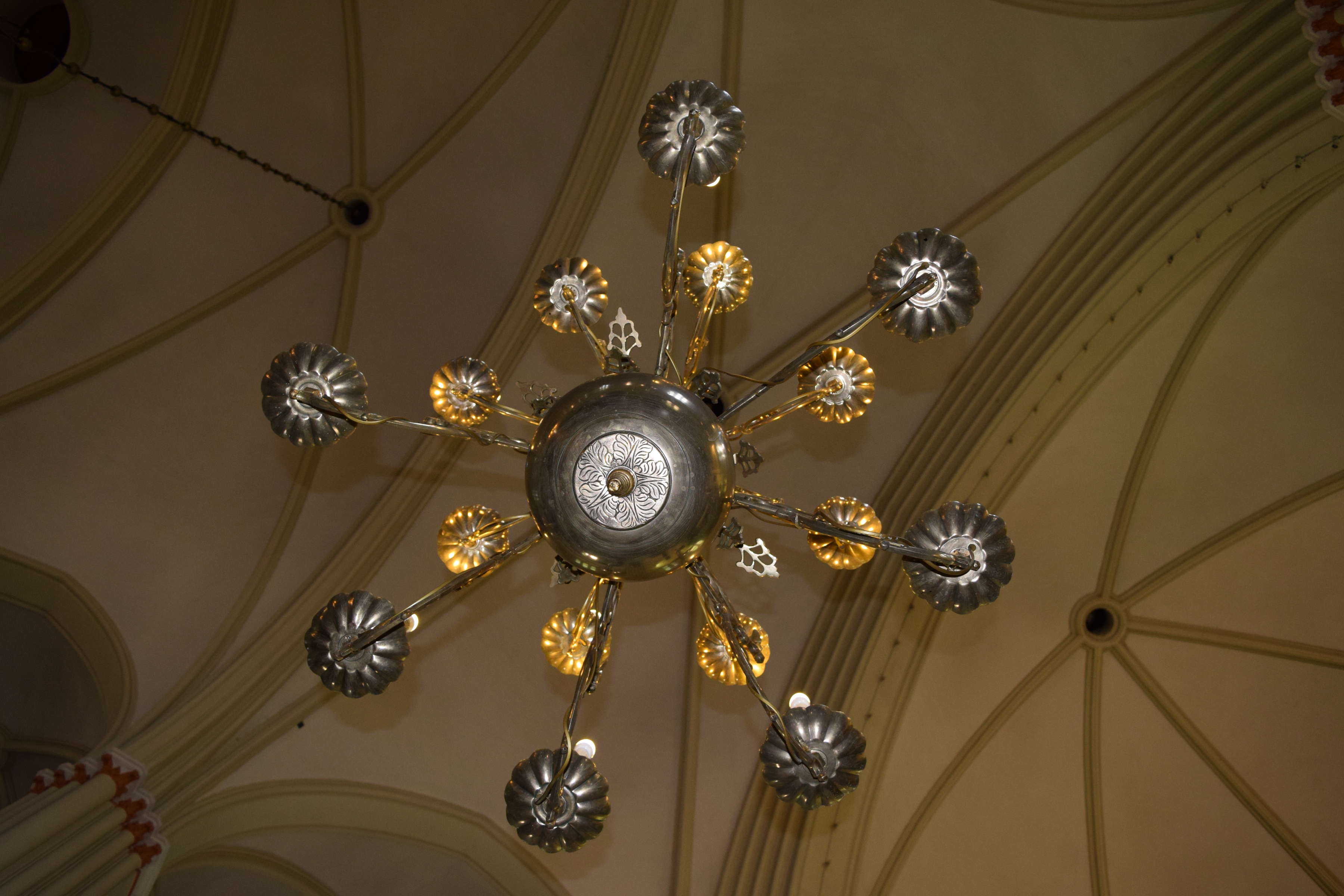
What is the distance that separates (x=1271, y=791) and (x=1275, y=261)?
3.84m

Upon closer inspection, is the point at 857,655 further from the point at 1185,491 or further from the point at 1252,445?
the point at 1252,445

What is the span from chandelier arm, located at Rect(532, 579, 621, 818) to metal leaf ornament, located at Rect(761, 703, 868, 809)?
657 mm

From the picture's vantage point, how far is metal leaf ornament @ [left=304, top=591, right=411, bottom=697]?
3453 millimetres

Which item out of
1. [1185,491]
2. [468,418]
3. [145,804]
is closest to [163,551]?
[145,804]

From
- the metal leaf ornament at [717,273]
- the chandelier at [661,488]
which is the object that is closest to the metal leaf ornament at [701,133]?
the chandelier at [661,488]

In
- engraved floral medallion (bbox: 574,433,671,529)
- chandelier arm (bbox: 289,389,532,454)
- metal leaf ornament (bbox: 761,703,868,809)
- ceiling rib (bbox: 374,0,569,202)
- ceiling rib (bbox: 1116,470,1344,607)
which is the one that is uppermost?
ceiling rib (bbox: 374,0,569,202)

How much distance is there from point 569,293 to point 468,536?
1031 mm

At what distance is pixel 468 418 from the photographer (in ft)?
12.4

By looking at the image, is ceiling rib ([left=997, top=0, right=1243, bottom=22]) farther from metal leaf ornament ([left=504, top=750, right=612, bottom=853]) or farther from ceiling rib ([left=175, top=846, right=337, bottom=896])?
ceiling rib ([left=175, top=846, right=337, bottom=896])

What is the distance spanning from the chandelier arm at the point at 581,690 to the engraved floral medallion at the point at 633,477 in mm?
335

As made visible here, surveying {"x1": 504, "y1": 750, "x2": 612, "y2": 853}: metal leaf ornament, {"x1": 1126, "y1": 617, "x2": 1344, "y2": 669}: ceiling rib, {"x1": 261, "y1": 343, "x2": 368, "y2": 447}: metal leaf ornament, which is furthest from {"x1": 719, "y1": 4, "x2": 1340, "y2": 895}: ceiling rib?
{"x1": 261, "y1": 343, "x2": 368, "y2": 447}: metal leaf ornament

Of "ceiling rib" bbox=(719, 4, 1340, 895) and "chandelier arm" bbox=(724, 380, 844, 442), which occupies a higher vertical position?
"ceiling rib" bbox=(719, 4, 1340, 895)

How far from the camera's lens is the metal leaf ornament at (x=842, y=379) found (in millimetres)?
3766

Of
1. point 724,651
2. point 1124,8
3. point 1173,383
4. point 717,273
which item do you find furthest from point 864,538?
point 1173,383
